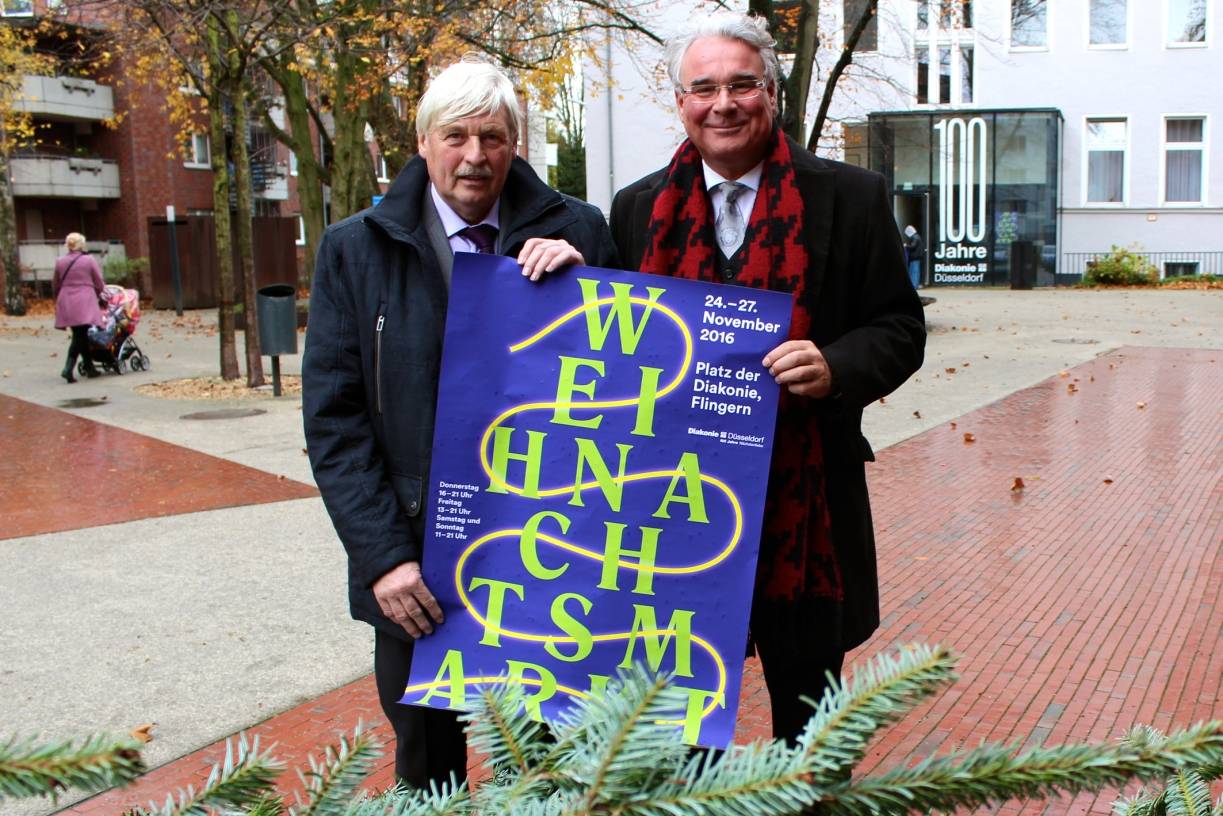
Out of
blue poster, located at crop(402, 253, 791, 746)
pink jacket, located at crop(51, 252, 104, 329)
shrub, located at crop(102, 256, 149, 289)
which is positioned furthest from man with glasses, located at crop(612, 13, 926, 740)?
shrub, located at crop(102, 256, 149, 289)

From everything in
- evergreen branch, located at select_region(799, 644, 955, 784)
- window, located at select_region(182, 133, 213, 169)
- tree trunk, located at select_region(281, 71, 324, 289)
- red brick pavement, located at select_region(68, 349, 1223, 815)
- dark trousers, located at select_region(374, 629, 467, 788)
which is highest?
window, located at select_region(182, 133, 213, 169)

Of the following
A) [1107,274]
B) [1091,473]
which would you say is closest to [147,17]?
[1091,473]

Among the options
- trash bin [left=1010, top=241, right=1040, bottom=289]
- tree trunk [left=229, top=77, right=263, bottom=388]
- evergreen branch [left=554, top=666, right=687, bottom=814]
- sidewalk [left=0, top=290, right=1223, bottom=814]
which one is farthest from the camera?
trash bin [left=1010, top=241, right=1040, bottom=289]

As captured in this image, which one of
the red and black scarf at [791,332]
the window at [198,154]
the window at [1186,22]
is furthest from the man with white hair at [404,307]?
the window at [198,154]

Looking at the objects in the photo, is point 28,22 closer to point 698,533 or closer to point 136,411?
point 136,411

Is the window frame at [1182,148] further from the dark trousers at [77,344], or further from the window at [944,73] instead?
the dark trousers at [77,344]

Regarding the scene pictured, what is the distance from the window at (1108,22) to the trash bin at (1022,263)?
6852 millimetres

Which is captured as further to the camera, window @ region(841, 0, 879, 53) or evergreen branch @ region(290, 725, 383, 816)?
window @ region(841, 0, 879, 53)

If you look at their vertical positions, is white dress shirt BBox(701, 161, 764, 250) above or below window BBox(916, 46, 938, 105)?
below

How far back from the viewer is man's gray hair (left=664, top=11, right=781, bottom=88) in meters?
2.41

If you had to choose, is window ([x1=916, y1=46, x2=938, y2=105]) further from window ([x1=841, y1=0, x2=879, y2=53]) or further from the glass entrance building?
window ([x1=841, y1=0, x2=879, y2=53])

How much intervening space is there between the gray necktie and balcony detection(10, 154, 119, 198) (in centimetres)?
3944

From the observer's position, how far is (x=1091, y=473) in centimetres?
916

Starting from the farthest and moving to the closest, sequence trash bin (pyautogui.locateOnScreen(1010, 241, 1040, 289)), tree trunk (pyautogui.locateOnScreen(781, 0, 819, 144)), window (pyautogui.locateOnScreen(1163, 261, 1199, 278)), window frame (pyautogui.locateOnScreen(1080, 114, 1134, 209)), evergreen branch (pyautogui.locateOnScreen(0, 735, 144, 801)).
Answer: window frame (pyautogui.locateOnScreen(1080, 114, 1134, 209)) < window (pyautogui.locateOnScreen(1163, 261, 1199, 278)) < trash bin (pyautogui.locateOnScreen(1010, 241, 1040, 289)) < tree trunk (pyautogui.locateOnScreen(781, 0, 819, 144)) < evergreen branch (pyautogui.locateOnScreen(0, 735, 144, 801))
